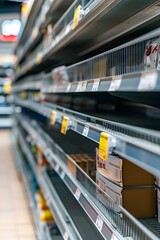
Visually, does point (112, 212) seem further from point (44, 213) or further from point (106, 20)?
point (44, 213)

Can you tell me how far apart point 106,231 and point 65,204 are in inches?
43.8

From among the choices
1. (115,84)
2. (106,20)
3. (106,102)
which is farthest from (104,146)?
(106,102)

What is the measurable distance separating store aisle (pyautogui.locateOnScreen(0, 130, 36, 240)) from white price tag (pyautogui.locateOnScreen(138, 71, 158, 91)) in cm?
259

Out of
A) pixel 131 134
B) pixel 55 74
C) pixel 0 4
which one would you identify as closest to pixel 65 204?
pixel 55 74

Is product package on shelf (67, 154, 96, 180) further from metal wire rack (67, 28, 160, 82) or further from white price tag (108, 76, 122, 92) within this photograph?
white price tag (108, 76, 122, 92)

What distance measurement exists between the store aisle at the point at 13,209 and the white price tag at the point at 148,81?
2587mm

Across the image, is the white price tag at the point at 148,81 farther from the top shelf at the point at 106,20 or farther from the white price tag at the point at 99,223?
the white price tag at the point at 99,223

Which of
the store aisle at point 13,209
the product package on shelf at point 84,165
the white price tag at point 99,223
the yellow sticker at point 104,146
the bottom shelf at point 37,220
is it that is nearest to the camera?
the yellow sticker at point 104,146

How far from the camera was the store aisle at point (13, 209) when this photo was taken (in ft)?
10.7

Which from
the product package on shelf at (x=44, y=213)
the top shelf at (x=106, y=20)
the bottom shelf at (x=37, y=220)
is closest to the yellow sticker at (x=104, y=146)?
the top shelf at (x=106, y=20)

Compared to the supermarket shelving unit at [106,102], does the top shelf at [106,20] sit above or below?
above

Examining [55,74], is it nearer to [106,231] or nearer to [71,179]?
[71,179]

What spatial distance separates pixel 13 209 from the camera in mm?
3975

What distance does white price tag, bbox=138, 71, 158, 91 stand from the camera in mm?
808
